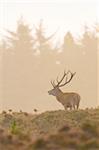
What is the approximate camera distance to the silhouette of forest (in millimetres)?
54906

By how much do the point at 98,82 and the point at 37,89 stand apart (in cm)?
675

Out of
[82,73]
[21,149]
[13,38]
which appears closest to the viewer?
[21,149]

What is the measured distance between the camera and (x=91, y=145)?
5773mm

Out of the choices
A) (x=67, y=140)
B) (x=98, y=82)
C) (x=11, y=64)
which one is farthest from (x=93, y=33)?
(x=67, y=140)

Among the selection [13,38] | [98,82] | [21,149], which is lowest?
[21,149]

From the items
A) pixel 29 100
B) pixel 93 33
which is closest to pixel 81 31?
pixel 93 33

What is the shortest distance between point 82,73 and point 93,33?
428cm

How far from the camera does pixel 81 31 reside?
58.4 m

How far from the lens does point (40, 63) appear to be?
57.1 meters

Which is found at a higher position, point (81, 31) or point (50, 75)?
point (81, 31)

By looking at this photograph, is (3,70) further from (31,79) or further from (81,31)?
(81,31)

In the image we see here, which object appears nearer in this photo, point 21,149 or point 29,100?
point 21,149

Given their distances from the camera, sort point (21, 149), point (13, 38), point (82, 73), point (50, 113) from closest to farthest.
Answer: point (21, 149) → point (50, 113) → point (13, 38) → point (82, 73)

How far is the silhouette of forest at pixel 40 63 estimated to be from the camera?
180 feet
